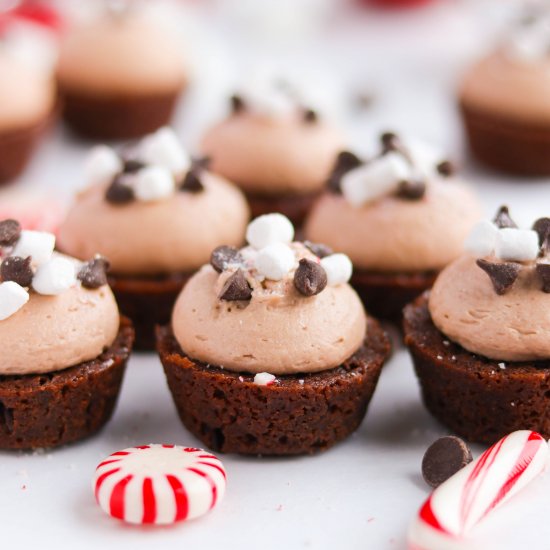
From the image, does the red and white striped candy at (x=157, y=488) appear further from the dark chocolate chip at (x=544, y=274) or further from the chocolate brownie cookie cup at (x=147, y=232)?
the dark chocolate chip at (x=544, y=274)

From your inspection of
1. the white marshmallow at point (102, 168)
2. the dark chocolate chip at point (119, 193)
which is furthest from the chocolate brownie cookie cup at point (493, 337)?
the white marshmallow at point (102, 168)

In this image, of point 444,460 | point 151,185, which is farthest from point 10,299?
point 444,460

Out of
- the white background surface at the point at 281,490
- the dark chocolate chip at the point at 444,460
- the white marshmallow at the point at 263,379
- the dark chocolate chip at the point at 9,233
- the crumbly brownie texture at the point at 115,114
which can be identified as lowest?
the crumbly brownie texture at the point at 115,114

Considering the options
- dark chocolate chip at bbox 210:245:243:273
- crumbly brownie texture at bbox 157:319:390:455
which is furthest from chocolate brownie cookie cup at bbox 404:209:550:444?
dark chocolate chip at bbox 210:245:243:273

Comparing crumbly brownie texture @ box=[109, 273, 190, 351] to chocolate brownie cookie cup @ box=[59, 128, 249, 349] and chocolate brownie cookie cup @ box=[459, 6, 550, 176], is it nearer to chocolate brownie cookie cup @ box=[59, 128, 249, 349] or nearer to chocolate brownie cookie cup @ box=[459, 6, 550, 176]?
chocolate brownie cookie cup @ box=[59, 128, 249, 349]

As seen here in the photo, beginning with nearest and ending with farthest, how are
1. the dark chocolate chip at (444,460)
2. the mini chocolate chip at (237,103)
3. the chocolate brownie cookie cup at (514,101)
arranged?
the dark chocolate chip at (444,460) → the mini chocolate chip at (237,103) → the chocolate brownie cookie cup at (514,101)

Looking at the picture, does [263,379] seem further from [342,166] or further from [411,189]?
[342,166]
